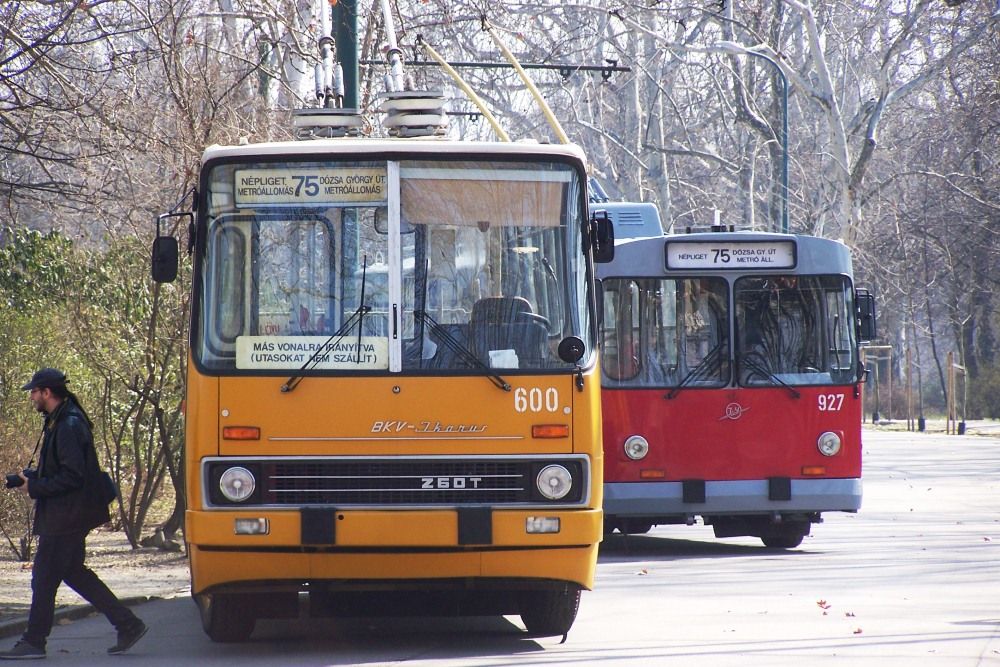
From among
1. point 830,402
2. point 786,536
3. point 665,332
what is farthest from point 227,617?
point 786,536

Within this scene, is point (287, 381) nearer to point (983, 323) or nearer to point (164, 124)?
point (164, 124)

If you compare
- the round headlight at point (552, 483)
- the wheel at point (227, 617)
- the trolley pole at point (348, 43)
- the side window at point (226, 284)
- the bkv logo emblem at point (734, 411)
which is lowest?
the wheel at point (227, 617)

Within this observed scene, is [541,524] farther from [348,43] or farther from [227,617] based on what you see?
[348,43]

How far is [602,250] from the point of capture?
940 centimetres

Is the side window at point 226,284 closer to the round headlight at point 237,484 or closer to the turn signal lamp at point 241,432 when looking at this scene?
the turn signal lamp at point 241,432

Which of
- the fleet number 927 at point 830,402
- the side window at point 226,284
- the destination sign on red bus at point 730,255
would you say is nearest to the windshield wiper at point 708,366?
the destination sign on red bus at point 730,255

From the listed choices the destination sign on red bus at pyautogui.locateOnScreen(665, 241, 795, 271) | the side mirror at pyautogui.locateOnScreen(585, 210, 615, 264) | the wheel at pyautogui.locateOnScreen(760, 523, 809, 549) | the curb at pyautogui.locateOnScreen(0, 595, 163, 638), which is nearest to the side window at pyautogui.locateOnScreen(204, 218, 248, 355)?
the side mirror at pyautogui.locateOnScreen(585, 210, 615, 264)

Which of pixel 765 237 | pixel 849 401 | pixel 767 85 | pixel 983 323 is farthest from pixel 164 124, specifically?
pixel 983 323

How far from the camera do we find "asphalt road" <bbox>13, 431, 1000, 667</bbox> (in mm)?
8953

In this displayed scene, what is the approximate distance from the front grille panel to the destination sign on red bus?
6.58m

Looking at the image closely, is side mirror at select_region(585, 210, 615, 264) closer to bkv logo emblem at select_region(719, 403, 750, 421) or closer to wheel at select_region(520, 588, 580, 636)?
wheel at select_region(520, 588, 580, 636)

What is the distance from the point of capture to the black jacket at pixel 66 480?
9.03m

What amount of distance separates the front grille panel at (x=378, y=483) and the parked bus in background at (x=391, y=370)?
11 millimetres

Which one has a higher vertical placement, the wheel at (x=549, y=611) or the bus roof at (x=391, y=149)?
the bus roof at (x=391, y=149)
